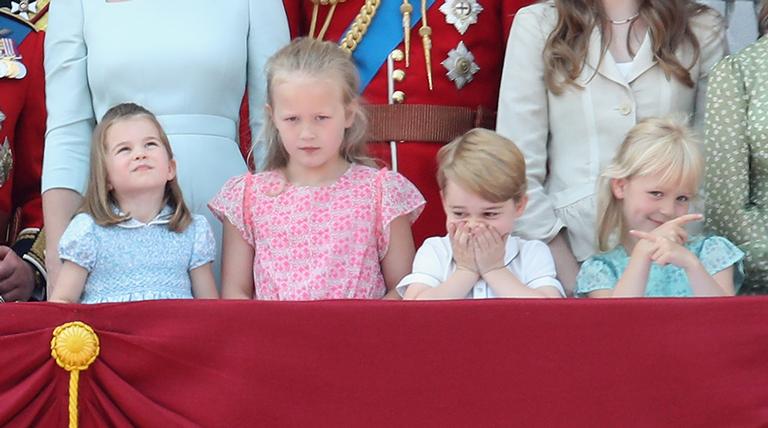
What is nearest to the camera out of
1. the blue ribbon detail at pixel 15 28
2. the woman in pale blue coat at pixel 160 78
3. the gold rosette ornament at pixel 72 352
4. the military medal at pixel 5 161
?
the gold rosette ornament at pixel 72 352

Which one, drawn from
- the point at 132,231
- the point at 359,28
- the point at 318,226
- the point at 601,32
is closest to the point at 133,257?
the point at 132,231

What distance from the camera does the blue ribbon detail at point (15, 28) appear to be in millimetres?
3783

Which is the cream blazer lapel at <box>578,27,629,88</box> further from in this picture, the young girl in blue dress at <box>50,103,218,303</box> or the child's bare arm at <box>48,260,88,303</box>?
the child's bare arm at <box>48,260,88,303</box>

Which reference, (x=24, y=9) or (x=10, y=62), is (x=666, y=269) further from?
(x=24, y=9)

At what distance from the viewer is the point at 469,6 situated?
11.0ft

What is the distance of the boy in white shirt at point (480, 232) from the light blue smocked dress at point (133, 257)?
427 millimetres

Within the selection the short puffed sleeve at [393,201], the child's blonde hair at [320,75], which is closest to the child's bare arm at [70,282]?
the child's blonde hair at [320,75]

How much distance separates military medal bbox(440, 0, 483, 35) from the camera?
3355 millimetres

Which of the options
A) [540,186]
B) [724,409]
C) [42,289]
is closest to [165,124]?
[42,289]

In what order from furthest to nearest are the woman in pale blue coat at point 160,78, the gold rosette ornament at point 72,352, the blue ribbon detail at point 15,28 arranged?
the blue ribbon detail at point 15,28
the woman in pale blue coat at point 160,78
the gold rosette ornament at point 72,352

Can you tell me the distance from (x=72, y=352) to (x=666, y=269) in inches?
46.1

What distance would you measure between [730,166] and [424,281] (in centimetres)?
69

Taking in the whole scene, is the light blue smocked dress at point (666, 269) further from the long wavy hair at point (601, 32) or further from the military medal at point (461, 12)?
the military medal at point (461, 12)

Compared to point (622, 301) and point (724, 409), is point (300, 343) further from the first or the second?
point (724, 409)
